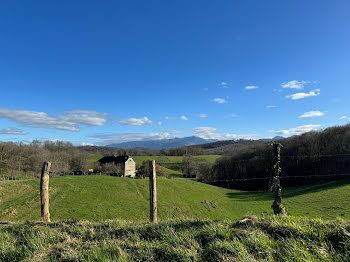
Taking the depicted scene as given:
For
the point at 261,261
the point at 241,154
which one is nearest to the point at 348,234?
the point at 261,261

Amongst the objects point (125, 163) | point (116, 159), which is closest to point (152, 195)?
point (125, 163)

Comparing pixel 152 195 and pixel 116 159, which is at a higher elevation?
pixel 152 195

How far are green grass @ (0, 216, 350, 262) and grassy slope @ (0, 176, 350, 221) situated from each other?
21.4 metres

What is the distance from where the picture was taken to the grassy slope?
97.0ft

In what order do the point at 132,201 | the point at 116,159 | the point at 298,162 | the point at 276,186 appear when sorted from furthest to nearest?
1. the point at 116,159
2. the point at 298,162
3. the point at 132,201
4. the point at 276,186

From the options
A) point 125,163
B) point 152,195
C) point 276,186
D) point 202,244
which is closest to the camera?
point 202,244

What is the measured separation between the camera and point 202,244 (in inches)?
186

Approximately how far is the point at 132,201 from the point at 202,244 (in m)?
36.1

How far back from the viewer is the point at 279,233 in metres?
4.74

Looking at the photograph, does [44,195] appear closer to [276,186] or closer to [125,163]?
[276,186]

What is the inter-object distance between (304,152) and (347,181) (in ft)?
64.9

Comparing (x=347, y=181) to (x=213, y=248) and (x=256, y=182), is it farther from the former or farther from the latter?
(x=213, y=248)

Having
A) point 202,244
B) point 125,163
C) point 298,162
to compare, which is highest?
point 202,244

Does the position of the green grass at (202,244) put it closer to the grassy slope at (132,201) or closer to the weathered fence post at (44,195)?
the weathered fence post at (44,195)
